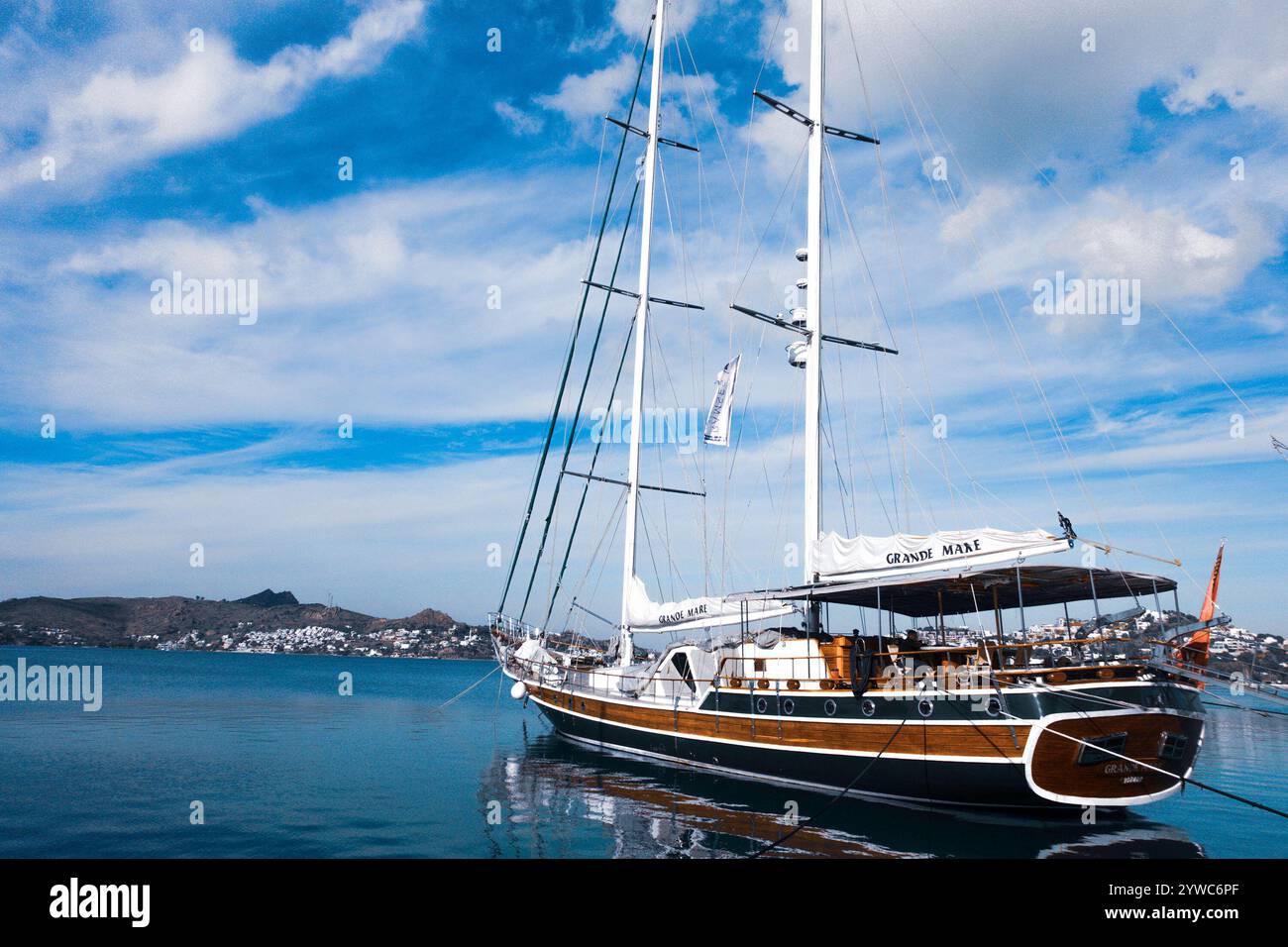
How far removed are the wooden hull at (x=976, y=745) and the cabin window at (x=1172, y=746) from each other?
2 cm

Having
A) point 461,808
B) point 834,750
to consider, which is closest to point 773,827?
point 834,750

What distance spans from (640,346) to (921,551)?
20.0 m

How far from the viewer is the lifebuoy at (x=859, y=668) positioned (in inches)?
787

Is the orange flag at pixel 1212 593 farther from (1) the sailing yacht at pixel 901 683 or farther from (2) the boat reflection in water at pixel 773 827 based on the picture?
(2) the boat reflection in water at pixel 773 827

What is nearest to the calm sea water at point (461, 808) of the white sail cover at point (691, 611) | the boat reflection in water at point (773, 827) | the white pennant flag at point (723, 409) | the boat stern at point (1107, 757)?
the boat reflection in water at point (773, 827)

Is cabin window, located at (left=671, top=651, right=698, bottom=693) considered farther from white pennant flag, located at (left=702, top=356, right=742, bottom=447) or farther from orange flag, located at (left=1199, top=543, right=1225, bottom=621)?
orange flag, located at (left=1199, top=543, right=1225, bottom=621)

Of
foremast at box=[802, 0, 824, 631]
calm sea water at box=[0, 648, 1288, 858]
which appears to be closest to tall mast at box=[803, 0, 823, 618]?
foremast at box=[802, 0, 824, 631]

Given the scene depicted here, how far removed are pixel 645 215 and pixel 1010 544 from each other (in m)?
25.9

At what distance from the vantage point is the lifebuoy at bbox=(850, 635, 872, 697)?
2000 centimetres

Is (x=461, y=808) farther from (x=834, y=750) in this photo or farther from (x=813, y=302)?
(x=813, y=302)
